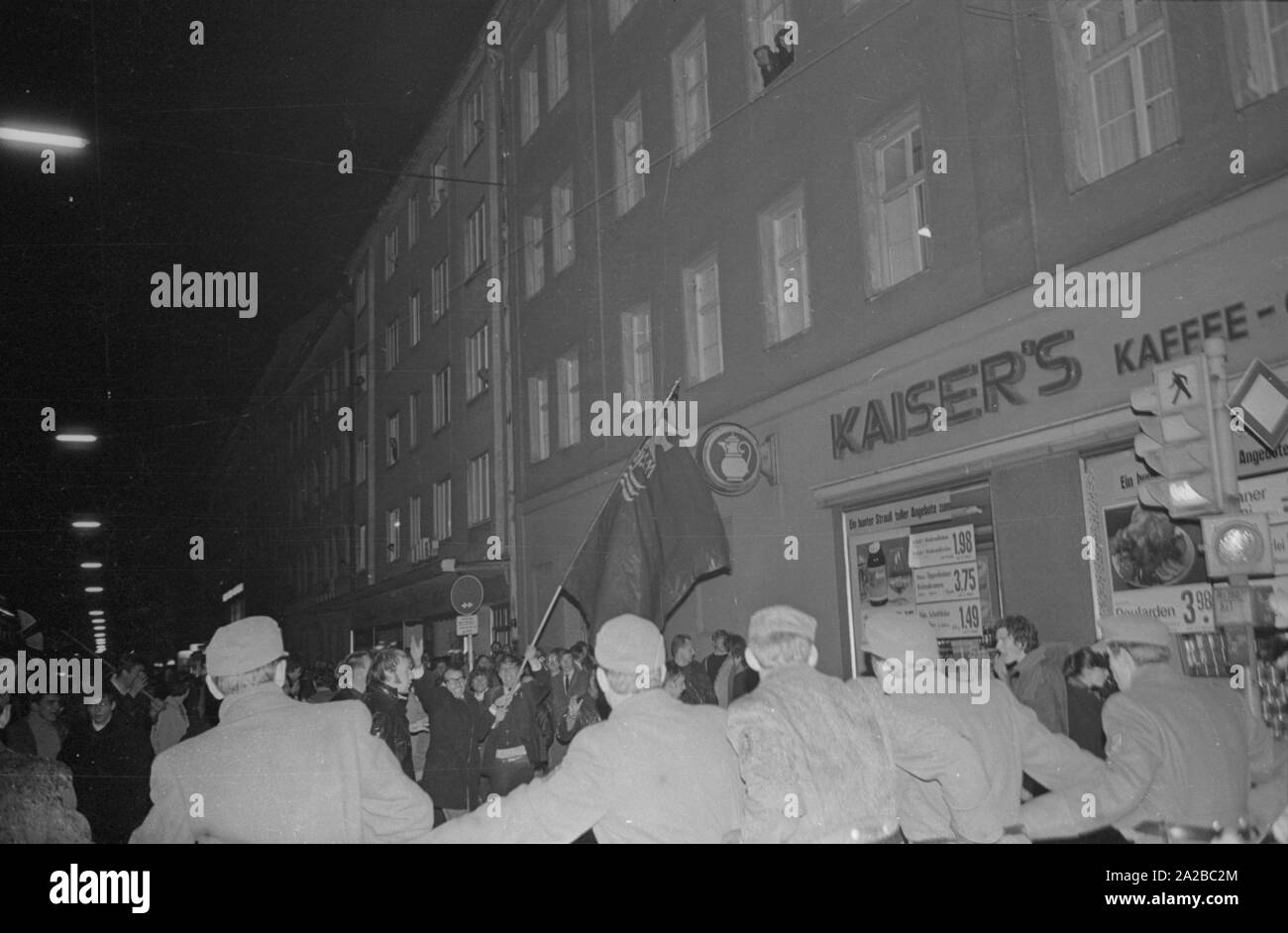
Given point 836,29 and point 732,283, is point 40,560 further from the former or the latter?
point 836,29

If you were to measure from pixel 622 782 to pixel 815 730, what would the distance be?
0.46 m

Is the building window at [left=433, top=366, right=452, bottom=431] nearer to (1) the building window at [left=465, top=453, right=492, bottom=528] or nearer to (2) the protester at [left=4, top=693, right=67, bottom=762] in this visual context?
(1) the building window at [left=465, top=453, right=492, bottom=528]

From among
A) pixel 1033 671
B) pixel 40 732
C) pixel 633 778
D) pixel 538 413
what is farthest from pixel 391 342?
pixel 633 778

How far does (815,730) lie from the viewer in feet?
7.80

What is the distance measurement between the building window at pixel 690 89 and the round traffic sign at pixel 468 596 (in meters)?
3.81

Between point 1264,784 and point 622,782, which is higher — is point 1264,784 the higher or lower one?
the lower one

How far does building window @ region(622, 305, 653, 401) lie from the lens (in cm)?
812

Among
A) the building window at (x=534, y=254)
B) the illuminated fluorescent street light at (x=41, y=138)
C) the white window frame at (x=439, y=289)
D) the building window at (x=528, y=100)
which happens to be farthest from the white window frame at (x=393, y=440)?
the illuminated fluorescent street light at (x=41, y=138)

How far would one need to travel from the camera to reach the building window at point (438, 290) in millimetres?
9578

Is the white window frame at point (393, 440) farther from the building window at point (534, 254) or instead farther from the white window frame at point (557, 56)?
the white window frame at point (557, 56)

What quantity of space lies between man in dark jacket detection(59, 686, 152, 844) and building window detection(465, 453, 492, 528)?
4.27 m

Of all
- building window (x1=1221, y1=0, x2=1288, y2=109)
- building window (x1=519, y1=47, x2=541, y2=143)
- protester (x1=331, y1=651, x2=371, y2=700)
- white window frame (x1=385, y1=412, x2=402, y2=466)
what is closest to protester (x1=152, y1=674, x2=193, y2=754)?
protester (x1=331, y1=651, x2=371, y2=700)

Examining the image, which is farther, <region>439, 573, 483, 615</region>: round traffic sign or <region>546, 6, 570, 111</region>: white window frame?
<region>546, 6, 570, 111</region>: white window frame
